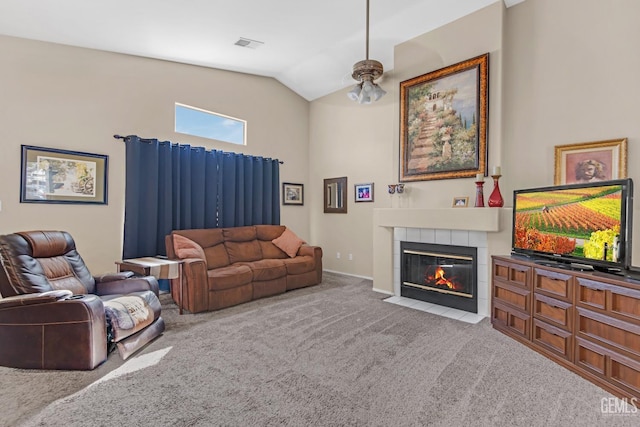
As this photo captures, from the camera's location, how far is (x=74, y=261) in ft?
9.96

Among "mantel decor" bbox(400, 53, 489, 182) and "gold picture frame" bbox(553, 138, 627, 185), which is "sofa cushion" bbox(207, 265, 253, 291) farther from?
"gold picture frame" bbox(553, 138, 627, 185)

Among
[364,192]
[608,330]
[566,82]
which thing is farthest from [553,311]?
[364,192]

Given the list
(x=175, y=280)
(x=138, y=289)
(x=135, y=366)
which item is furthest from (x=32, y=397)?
(x=175, y=280)

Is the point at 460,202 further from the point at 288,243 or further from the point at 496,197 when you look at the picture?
the point at 288,243

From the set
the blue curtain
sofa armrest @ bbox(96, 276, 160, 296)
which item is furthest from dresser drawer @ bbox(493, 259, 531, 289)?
the blue curtain

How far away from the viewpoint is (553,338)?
250cm

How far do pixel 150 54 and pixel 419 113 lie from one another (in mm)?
3755

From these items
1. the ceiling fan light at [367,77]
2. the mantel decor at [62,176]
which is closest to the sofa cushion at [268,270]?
the mantel decor at [62,176]

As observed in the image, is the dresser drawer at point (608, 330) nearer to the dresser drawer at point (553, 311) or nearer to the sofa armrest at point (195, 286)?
the dresser drawer at point (553, 311)

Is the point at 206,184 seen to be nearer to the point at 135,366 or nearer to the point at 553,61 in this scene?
the point at 135,366

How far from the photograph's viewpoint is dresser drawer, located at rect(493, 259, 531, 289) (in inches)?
110

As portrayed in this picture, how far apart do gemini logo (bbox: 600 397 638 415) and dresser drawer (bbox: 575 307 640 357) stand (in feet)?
0.97

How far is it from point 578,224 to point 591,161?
104cm

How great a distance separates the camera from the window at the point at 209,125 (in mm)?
4754
